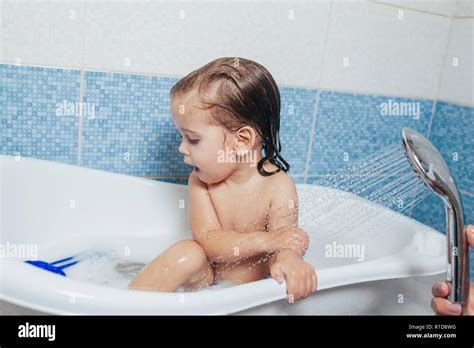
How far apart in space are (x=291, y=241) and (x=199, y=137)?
294mm

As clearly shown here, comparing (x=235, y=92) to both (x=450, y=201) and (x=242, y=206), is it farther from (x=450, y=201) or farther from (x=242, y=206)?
(x=450, y=201)

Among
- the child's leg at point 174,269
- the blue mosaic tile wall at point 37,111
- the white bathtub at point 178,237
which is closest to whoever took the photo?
the white bathtub at point 178,237

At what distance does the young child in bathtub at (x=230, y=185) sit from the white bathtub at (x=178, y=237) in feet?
0.35

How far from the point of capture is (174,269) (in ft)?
3.20

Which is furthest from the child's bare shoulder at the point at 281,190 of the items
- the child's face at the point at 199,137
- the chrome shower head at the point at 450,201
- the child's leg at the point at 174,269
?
the chrome shower head at the point at 450,201

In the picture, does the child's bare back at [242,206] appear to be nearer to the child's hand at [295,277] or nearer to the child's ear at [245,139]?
the child's ear at [245,139]

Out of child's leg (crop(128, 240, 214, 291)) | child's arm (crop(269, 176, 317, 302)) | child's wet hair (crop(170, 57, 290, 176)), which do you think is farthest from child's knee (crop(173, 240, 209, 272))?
child's wet hair (crop(170, 57, 290, 176))

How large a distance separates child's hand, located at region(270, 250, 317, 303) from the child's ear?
32cm

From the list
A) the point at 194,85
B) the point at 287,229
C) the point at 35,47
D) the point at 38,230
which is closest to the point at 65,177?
the point at 38,230

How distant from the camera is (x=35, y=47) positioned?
1192 mm

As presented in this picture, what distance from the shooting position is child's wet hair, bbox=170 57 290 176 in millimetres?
1050

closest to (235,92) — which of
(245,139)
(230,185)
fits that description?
(245,139)

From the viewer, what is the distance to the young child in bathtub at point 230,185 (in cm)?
101

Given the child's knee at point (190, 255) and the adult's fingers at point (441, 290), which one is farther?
the child's knee at point (190, 255)
